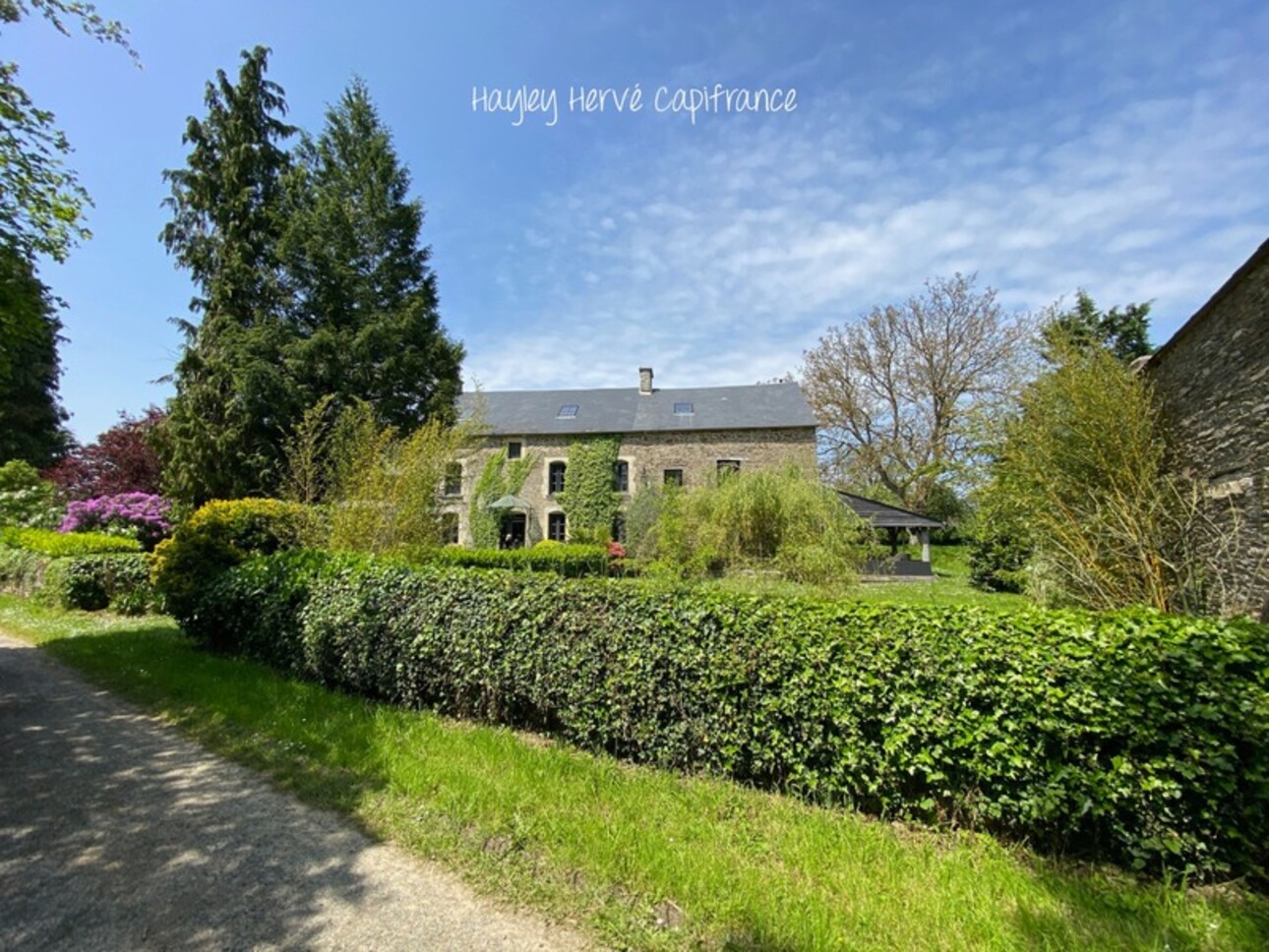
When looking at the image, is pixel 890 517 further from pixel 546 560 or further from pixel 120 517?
pixel 120 517

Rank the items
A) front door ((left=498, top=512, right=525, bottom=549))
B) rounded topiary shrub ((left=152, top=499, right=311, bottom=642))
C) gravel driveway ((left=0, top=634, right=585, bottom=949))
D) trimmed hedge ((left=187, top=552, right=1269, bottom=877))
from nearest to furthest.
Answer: gravel driveway ((left=0, top=634, right=585, bottom=949)) < trimmed hedge ((left=187, top=552, right=1269, bottom=877)) < rounded topiary shrub ((left=152, top=499, right=311, bottom=642)) < front door ((left=498, top=512, right=525, bottom=549))

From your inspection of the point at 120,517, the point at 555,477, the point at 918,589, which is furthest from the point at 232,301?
the point at 918,589

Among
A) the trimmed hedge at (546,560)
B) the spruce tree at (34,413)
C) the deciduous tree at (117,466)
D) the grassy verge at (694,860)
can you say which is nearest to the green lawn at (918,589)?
the grassy verge at (694,860)

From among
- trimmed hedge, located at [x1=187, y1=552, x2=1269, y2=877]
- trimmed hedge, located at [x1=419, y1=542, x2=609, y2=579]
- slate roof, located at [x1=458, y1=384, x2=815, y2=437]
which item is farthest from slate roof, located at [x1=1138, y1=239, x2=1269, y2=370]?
slate roof, located at [x1=458, y1=384, x2=815, y2=437]

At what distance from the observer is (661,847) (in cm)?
241

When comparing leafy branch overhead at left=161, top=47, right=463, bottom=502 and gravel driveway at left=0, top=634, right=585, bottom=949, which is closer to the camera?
gravel driveway at left=0, top=634, right=585, bottom=949

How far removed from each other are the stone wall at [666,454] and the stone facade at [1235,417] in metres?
14.8

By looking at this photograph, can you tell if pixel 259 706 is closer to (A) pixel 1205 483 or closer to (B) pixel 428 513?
(B) pixel 428 513

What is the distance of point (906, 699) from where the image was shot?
276 centimetres

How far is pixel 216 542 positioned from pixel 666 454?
17.1m

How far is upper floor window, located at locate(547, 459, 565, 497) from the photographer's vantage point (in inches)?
918

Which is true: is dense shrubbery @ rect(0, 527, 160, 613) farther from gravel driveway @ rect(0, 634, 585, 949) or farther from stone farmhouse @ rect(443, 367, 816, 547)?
stone farmhouse @ rect(443, 367, 816, 547)

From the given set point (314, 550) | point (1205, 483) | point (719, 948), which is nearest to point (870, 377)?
point (1205, 483)

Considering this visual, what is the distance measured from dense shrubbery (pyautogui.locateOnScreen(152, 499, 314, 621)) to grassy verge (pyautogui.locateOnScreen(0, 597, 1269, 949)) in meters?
3.65
